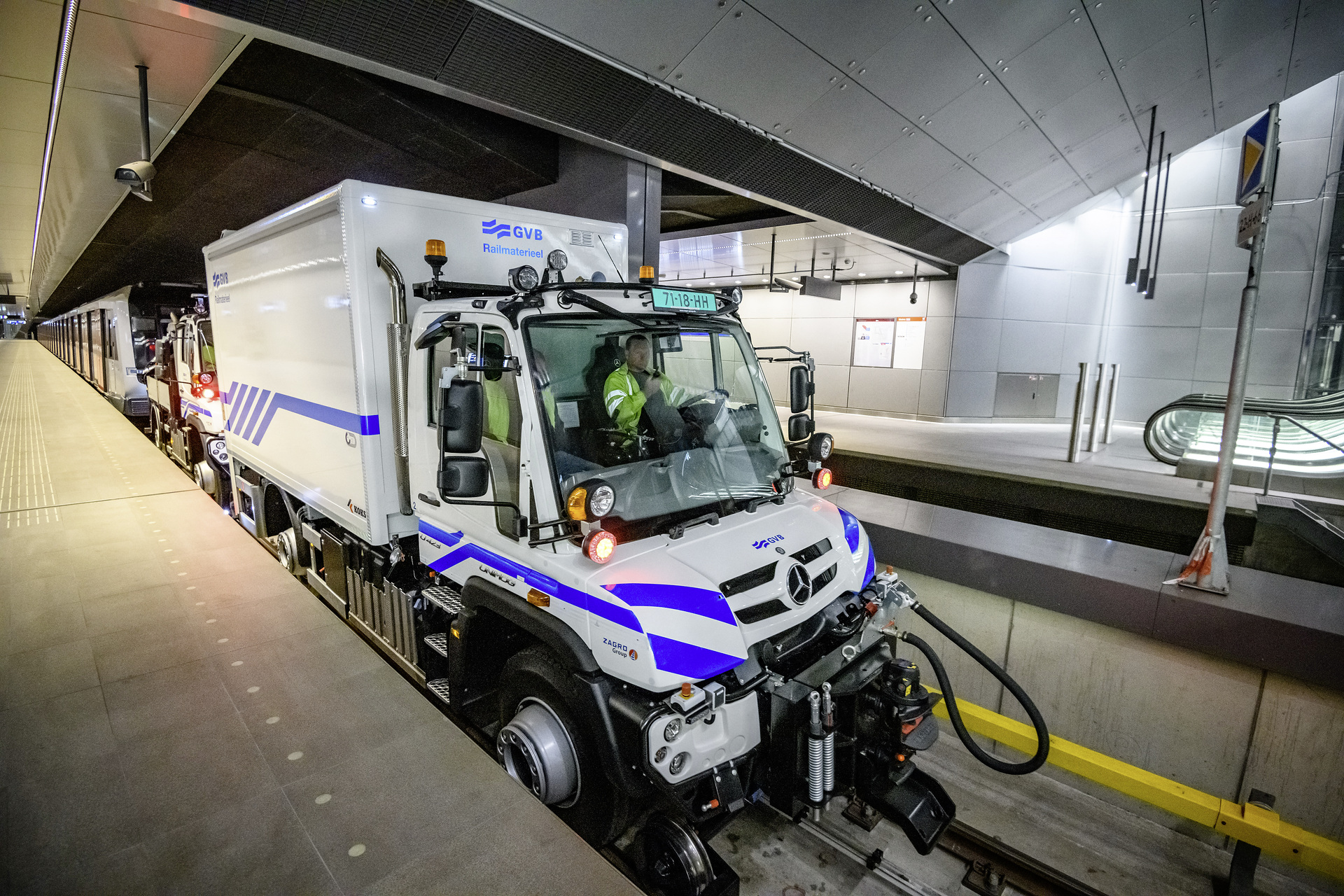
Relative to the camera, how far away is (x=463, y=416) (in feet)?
8.84

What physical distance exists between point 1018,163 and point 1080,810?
8.58 metres

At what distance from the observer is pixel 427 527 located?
3916 mm

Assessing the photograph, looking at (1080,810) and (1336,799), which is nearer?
(1336,799)

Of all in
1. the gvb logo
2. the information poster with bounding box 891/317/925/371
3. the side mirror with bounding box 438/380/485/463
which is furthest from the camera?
the information poster with bounding box 891/317/925/371

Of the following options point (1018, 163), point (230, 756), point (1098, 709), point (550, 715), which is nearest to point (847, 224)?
point (1018, 163)

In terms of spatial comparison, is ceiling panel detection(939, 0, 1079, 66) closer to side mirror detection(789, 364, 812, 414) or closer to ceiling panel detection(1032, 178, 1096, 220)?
side mirror detection(789, 364, 812, 414)

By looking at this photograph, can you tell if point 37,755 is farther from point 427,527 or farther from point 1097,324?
point 1097,324

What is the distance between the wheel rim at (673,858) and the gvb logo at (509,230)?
3.58m

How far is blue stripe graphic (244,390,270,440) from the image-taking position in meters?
5.73

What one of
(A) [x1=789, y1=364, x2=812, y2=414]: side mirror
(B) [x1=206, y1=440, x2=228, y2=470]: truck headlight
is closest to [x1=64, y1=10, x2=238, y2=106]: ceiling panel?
(B) [x1=206, y1=440, x2=228, y2=470]: truck headlight

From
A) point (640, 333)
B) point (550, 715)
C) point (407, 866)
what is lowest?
point (407, 866)

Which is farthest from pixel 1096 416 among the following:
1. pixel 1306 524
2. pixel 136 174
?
pixel 136 174

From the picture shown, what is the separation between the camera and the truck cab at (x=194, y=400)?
8531mm

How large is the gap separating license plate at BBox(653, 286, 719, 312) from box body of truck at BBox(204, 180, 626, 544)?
43.8 inches
